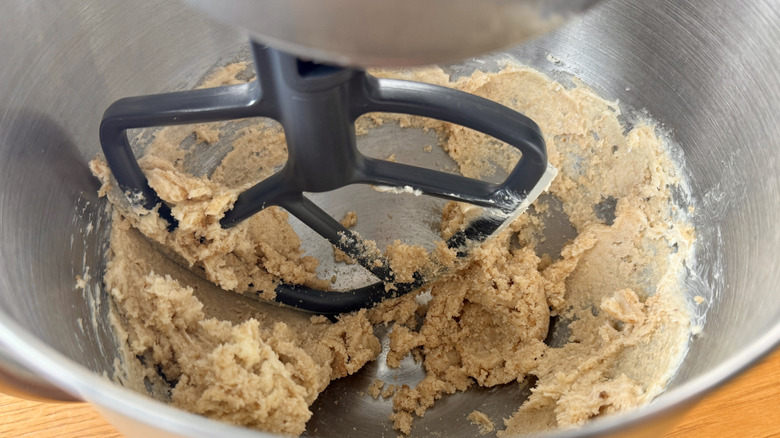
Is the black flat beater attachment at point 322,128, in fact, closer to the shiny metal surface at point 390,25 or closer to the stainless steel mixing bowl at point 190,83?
the stainless steel mixing bowl at point 190,83

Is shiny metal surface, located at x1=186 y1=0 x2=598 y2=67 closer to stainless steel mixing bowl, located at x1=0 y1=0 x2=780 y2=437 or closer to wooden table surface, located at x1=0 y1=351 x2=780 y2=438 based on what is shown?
stainless steel mixing bowl, located at x1=0 y1=0 x2=780 y2=437

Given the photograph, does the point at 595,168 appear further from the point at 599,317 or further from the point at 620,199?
the point at 599,317

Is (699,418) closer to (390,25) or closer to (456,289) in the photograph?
(456,289)

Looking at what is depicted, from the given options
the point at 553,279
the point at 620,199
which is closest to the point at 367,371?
the point at 553,279

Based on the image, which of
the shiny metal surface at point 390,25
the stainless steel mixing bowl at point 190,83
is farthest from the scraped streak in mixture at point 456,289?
the shiny metal surface at point 390,25

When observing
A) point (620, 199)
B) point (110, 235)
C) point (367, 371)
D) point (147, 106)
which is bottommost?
point (367, 371)
